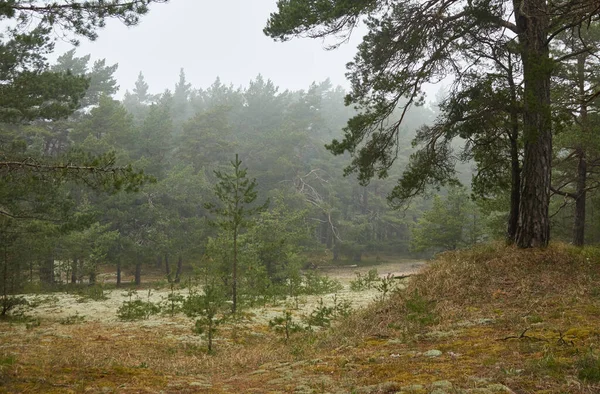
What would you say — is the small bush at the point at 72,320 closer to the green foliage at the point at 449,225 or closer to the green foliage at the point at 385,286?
the green foliage at the point at 385,286

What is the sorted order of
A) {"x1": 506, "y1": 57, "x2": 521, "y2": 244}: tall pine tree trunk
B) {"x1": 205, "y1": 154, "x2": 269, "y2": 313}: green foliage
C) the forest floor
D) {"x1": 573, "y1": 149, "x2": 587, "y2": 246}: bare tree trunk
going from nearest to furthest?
1. the forest floor
2. {"x1": 506, "y1": 57, "x2": 521, "y2": 244}: tall pine tree trunk
3. {"x1": 205, "y1": 154, "x2": 269, "y2": 313}: green foliage
4. {"x1": 573, "y1": 149, "x2": 587, "y2": 246}: bare tree trunk

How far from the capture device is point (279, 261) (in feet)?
68.2

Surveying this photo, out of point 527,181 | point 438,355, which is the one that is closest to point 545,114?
point 527,181

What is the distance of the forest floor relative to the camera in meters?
4.10

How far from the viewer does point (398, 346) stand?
5.95 m

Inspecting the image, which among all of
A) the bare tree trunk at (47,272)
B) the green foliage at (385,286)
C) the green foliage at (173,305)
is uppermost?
the green foliage at (385,286)

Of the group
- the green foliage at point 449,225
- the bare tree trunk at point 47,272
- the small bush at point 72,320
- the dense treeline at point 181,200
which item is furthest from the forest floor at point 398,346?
the green foliage at point 449,225

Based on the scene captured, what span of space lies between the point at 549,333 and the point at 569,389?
2.08 metres

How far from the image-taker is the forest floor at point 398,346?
410 cm

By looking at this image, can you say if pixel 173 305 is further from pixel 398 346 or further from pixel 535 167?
pixel 535 167

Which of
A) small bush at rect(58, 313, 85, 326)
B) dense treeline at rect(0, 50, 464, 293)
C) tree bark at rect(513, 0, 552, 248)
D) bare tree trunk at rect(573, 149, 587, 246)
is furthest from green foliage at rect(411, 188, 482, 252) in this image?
small bush at rect(58, 313, 85, 326)

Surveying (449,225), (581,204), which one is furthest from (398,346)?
(449,225)

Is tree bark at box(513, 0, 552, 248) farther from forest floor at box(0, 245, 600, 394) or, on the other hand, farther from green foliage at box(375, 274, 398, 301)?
green foliage at box(375, 274, 398, 301)

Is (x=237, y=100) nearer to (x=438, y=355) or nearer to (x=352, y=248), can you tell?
(x=352, y=248)
